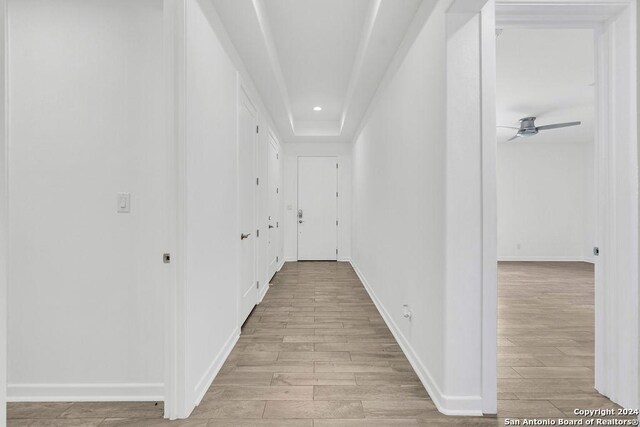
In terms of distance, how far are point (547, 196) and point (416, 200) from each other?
659 cm

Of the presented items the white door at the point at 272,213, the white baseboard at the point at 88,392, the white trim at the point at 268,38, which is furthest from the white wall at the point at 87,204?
the white door at the point at 272,213

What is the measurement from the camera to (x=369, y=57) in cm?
294

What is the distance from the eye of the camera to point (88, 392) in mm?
1849

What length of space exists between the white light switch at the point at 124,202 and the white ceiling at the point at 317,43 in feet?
4.58

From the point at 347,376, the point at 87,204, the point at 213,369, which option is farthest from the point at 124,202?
the point at 347,376

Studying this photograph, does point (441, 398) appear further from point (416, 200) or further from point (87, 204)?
point (87, 204)

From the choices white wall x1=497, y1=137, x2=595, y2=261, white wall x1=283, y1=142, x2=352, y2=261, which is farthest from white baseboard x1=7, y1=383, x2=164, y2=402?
white wall x1=497, y1=137, x2=595, y2=261

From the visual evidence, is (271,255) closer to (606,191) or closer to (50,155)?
(50,155)

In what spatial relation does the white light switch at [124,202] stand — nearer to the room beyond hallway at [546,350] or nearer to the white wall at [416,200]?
the white wall at [416,200]

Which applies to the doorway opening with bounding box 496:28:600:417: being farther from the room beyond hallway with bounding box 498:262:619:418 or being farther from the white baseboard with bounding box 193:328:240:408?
the white baseboard with bounding box 193:328:240:408

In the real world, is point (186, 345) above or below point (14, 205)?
below

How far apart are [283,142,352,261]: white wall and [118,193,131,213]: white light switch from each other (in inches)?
190

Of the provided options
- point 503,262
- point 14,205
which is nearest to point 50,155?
point 14,205

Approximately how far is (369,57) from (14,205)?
2.80 m
